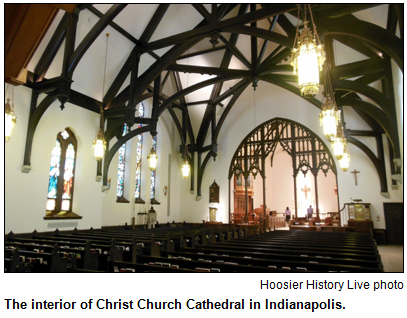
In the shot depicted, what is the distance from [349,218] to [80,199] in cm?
1200

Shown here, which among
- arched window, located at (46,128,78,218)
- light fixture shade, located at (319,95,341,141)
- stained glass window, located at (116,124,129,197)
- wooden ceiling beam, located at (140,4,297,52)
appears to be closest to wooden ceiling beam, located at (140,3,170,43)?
wooden ceiling beam, located at (140,4,297,52)

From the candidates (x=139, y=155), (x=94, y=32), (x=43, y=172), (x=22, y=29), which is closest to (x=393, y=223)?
(x=139, y=155)

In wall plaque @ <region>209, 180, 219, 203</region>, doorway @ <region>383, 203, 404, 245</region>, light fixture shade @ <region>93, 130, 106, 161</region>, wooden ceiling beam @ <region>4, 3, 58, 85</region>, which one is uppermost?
light fixture shade @ <region>93, 130, 106, 161</region>

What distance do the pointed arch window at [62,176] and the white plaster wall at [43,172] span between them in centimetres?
20

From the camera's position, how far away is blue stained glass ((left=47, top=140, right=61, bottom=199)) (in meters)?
9.75

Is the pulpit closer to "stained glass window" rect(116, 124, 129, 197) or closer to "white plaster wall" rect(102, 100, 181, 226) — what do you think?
"white plaster wall" rect(102, 100, 181, 226)

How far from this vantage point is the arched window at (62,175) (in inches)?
386

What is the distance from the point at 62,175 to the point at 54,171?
31 centimetres

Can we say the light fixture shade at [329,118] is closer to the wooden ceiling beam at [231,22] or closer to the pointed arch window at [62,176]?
the wooden ceiling beam at [231,22]

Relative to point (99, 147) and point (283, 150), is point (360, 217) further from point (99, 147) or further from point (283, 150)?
point (99, 147)

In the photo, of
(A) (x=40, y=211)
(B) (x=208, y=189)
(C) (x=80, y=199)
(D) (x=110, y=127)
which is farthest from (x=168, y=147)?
(A) (x=40, y=211)

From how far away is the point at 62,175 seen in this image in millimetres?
10141

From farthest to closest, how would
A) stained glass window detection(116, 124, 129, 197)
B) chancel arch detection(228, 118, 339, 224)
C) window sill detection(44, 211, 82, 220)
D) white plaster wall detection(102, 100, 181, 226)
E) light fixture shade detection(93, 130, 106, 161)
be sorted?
chancel arch detection(228, 118, 339, 224) → stained glass window detection(116, 124, 129, 197) → white plaster wall detection(102, 100, 181, 226) → window sill detection(44, 211, 82, 220) → light fixture shade detection(93, 130, 106, 161)

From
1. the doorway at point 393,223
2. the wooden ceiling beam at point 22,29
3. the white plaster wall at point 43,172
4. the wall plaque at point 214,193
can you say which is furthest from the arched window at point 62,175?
the doorway at point 393,223
